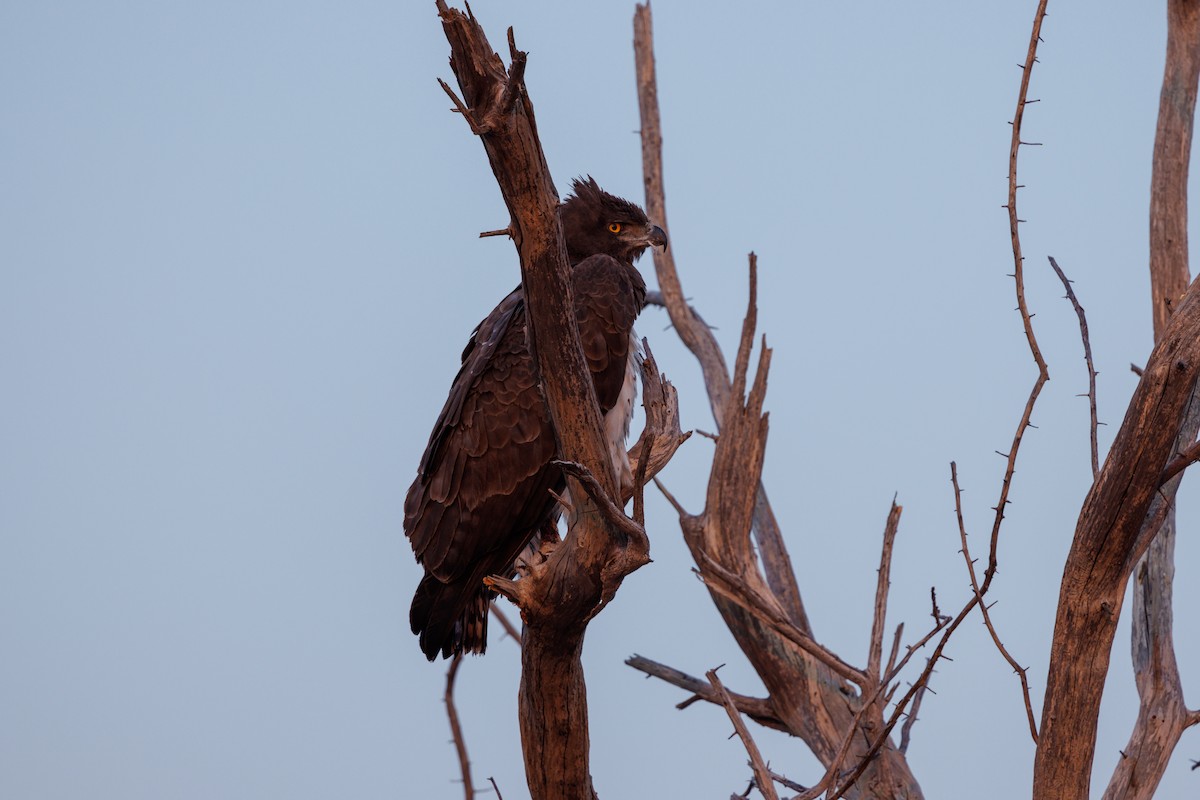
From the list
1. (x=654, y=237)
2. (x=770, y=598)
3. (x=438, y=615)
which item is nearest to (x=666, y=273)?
(x=654, y=237)

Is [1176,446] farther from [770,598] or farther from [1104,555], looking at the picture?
[770,598]

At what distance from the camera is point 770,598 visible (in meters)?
7.06

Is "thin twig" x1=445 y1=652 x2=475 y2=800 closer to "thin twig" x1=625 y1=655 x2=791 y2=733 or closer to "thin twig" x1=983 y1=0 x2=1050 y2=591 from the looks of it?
"thin twig" x1=983 y1=0 x2=1050 y2=591

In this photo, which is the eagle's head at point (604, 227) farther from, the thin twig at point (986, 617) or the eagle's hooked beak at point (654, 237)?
the thin twig at point (986, 617)

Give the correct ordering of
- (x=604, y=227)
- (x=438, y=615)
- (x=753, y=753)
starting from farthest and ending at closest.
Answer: (x=604, y=227), (x=438, y=615), (x=753, y=753)

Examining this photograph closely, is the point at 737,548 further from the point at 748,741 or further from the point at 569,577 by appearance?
the point at 569,577

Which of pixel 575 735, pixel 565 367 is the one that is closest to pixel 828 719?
pixel 575 735

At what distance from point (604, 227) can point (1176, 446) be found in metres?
3.10

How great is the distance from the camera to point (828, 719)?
6.79 m

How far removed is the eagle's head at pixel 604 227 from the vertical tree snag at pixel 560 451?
2697 mm

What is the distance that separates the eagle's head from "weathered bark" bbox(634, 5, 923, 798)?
Answer: 0.94 meters

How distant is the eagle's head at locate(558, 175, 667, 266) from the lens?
621cm

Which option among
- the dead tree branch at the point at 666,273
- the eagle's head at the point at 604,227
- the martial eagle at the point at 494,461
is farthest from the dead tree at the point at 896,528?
the dead tree branch at the point at 666,273

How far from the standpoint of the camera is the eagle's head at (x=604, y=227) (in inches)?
245
